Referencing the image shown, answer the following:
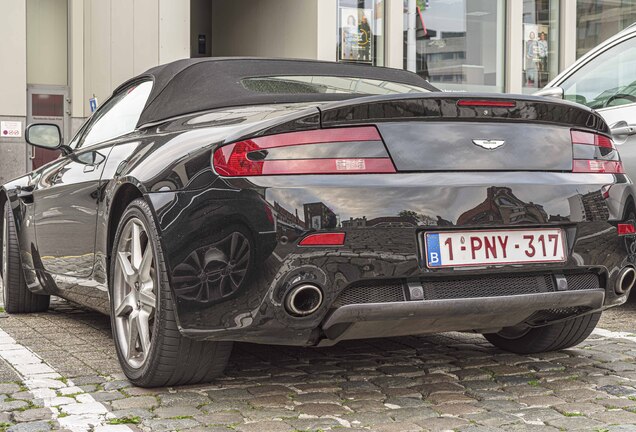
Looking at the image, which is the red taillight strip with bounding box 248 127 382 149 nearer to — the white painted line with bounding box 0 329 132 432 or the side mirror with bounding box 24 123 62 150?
the white painted line with bounding box 0 329 132 432

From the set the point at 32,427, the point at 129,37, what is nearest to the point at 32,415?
the point at 32,427

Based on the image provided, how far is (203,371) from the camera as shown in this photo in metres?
4.06

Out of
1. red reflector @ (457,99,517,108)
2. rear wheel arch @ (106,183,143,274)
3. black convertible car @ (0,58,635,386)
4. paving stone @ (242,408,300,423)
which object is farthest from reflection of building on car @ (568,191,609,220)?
rear wheel arch @ (106,183,143,274)

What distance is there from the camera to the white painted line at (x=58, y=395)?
3.58m

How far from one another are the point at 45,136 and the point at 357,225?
9.42ft

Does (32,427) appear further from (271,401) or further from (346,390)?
(346,390)

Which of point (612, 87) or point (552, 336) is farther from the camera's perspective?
point (612, 87)

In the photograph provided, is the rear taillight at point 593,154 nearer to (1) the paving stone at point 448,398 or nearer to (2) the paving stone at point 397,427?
(1) the paving stone at point 448,398

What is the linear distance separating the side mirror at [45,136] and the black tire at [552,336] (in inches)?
106

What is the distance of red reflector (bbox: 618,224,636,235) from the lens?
13.5 feet

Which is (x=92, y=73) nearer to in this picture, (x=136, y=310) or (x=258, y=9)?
(x=258, y=9)

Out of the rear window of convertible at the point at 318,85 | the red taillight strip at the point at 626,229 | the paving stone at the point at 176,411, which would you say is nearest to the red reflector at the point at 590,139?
the red taillight strip at the point at 626,229

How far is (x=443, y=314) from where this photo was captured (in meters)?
3.70

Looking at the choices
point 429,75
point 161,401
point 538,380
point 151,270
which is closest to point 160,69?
point 151,270
